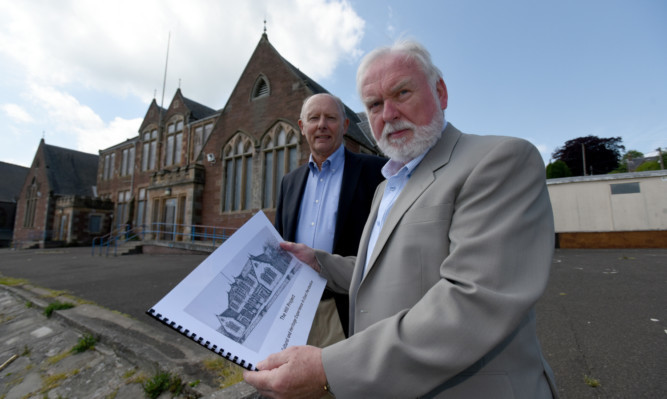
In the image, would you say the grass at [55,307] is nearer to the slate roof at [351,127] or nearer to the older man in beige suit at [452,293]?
the older man in beige suit at [452,293]

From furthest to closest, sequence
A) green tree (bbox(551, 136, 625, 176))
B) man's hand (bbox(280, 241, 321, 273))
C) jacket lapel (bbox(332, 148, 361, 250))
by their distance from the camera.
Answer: green tree (bbox(551, 136, 625, 176)), jacket lapel (bbox(332, 148, 361, 250)), man's hand (bbox(280, 241, 321, 273))

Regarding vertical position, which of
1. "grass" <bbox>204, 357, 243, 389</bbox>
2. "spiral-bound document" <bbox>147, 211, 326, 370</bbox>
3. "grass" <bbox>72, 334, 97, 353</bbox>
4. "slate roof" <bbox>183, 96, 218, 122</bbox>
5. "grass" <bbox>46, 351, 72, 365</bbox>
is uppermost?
"slate roof" <bbox>183, 96, 218, 122</bbox>

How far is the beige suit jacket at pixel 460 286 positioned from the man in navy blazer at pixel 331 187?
98cm

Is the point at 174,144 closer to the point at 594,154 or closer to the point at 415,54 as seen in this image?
the point at 415,54

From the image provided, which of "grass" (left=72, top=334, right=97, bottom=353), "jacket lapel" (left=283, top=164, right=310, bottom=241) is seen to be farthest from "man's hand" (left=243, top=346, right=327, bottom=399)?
"grass" (left=72, top=334, right=97, bottom=353)

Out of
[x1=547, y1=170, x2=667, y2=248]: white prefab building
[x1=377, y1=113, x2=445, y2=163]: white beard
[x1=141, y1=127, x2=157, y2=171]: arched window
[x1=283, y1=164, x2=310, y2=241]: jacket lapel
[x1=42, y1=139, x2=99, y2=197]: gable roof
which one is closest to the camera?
[x1=377, y1=113, x2=445, y2=163]: white beard

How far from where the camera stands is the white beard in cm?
132

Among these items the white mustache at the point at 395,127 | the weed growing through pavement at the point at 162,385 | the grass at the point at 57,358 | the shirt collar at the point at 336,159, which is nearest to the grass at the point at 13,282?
the grass at the point at 57,358

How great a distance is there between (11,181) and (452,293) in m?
60.5

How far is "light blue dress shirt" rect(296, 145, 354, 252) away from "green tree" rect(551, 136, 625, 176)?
48.0 metres

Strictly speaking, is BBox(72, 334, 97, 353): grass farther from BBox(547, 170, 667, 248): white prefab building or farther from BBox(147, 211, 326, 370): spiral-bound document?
BBox(547, 170, 667, 248): white prefab building

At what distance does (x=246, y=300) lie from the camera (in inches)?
50.8

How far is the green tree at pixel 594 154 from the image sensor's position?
3866 centimetres

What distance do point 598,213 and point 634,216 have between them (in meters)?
1.18
